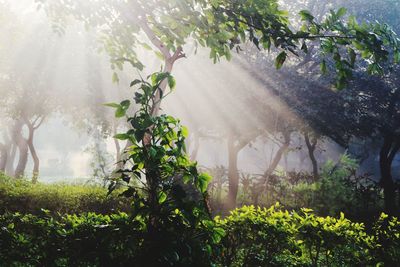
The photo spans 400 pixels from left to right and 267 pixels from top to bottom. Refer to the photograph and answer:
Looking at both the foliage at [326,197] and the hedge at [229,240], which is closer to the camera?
the hedge at [229,240]

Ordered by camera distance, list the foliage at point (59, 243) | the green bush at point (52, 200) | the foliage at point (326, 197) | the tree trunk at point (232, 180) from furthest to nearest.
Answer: the tree trunk at point (232, 180), the foliage at point (326, 197), the green bush at point (52, 200), the foliage at point (59, 243)

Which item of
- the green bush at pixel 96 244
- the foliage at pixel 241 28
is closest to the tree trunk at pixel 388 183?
the foliage at pixel 241 28

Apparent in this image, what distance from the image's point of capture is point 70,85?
885 inches

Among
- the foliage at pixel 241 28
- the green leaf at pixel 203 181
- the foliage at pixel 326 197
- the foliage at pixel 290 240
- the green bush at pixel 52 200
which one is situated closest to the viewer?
the green leaf at pixel 203 181

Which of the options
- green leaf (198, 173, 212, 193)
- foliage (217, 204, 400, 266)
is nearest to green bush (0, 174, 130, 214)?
foliage (217, 204, 400, 266)

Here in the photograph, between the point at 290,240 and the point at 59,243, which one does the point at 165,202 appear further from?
the point at 290,240

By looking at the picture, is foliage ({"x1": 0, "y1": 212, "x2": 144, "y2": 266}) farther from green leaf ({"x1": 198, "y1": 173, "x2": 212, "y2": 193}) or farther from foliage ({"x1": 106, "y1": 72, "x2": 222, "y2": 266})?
green leaf ({"x1": 198, "y1": 173, "x2": 212, "y2": 193})

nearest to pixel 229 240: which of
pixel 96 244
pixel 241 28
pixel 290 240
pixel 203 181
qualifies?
pixel 290 240

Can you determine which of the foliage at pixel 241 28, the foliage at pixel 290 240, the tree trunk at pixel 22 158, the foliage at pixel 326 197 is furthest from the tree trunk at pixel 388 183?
the tree trunk at pixel 22 158

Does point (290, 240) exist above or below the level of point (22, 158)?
above

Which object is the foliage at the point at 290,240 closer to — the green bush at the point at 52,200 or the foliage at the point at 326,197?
the green bush at the point at 52,200

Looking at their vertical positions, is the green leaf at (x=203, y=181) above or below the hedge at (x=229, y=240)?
above

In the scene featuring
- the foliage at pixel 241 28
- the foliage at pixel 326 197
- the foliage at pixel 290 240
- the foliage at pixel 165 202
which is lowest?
the foliage at pixel 326 197

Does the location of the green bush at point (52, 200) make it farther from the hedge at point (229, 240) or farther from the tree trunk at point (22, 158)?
the tree trunk at point (22, 158)
